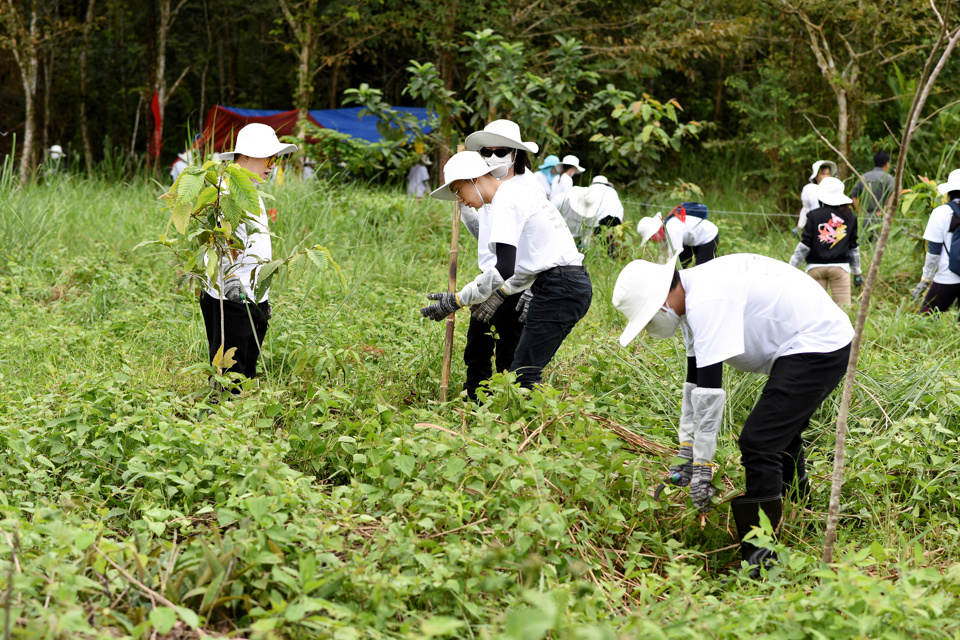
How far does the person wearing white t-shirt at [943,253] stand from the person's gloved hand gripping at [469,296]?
416 cm

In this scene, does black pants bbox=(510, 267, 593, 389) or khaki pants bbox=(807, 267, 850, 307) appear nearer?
black pants bbox=(510, 267, 593, 389)

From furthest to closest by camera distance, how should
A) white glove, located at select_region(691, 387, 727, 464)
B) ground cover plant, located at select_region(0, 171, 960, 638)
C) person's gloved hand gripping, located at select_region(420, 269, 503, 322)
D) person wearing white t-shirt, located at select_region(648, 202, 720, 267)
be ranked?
person wearing white t-shirt, located at select_region(648, 202, 720, 267) < person's gloved hand gripping, located at select_region(420, 269, 503, 322) < white glove, located at select_region(691, 387, 727, 464) < ground cover plant, located at select_region(0, 171, 960, 638)

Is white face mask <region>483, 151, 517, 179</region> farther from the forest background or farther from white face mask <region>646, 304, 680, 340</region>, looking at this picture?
the forest background

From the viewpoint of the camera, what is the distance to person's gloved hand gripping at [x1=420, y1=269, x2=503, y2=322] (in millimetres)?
3852

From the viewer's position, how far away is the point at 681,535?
3.31m

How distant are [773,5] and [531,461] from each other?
10676mm

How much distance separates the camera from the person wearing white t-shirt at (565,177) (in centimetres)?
920

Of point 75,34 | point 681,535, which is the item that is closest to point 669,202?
point 681,535

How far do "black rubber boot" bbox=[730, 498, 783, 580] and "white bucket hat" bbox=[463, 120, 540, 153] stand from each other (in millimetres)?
2109

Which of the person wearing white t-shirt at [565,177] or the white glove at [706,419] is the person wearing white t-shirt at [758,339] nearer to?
the white glove at [706,419]

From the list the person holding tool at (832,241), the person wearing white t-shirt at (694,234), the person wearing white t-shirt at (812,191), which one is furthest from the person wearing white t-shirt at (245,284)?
the person wearing white t-shirt at (812,191)

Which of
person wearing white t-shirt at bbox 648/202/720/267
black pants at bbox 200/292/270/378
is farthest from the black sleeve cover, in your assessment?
person wearing white t-shirt at bbox 648/202/720/267

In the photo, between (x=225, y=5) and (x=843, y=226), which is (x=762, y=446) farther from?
(x=225, y=5)

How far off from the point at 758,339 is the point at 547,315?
1.12 metres
